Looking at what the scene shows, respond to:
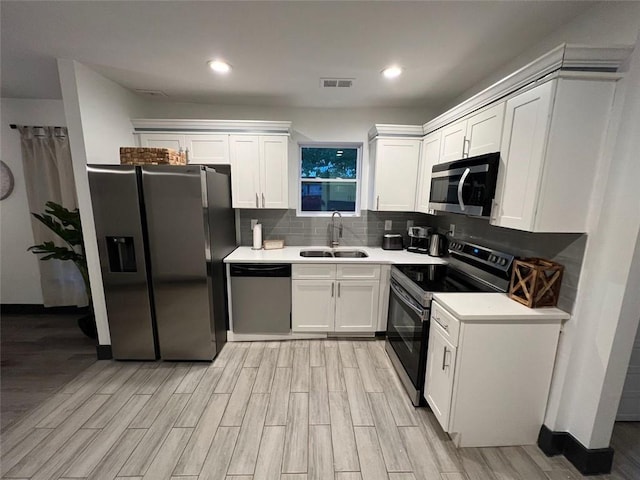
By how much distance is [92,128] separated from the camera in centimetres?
229

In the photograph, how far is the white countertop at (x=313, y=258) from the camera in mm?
2695

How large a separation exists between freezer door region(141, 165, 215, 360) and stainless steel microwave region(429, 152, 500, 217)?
2.08m

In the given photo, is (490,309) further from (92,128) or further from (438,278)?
(92,128)

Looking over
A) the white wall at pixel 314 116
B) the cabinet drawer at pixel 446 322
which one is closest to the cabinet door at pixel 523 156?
the cabinet drawer at pixel 446 322

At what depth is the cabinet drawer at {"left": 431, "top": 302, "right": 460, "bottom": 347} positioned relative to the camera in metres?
1.59

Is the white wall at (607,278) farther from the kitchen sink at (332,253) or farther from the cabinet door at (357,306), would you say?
the kitchen sink at (332,253)

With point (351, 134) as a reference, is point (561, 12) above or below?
above

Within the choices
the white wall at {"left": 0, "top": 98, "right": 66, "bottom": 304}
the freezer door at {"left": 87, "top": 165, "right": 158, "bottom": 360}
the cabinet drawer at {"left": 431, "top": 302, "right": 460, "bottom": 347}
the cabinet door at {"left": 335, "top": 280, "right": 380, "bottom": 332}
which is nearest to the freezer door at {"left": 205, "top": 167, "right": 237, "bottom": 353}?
the freezer door at {"left": 87, "top": 165, "right": 158, "bottom": 360}

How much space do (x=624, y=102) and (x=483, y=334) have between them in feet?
4.56

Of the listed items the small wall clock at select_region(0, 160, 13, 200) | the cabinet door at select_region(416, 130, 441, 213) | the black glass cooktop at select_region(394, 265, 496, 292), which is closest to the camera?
the black glass cooktop at select_region(394, 265, 496, 292)

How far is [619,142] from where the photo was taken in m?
1.33

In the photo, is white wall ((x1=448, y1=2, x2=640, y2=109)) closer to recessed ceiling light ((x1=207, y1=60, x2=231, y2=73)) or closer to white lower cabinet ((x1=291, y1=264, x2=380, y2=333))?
white lower cabinet ((x1=291, y1=264, x2=380, y2=333))

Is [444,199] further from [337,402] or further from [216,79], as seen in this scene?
[216,79]

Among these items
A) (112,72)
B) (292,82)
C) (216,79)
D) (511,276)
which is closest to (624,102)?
(511,276)
